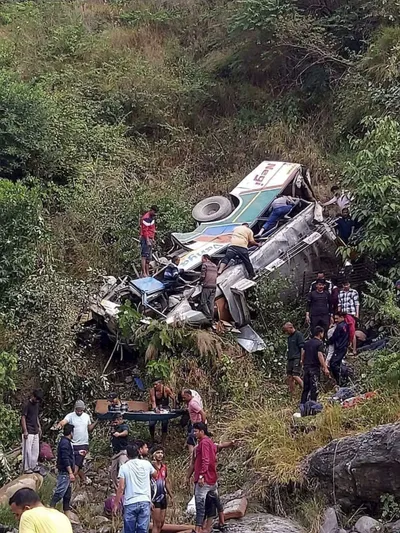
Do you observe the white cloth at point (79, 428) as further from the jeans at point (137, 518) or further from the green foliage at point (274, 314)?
the green foliage at point (274, 314)

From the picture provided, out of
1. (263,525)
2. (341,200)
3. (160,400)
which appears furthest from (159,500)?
(341,200)

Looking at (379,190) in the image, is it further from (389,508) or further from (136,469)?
(136,469)

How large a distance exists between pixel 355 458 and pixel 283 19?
1247cm

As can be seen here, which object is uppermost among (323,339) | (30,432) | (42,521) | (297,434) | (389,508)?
(42,521)

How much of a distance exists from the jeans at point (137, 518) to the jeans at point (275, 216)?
6.42m

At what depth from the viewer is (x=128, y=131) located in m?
18.3

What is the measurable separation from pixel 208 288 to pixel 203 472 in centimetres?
407

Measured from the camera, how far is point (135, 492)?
722cm

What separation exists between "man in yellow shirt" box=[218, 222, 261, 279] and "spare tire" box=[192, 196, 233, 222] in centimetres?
189

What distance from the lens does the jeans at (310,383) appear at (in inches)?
371

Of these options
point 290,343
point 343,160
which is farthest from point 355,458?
point 343,160

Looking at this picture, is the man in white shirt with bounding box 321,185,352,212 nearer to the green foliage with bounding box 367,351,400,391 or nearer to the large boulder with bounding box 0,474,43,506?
the green foliage with bounding box 367,351,400,391

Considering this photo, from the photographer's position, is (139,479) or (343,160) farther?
(343,160)

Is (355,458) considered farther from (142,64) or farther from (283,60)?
(142,64)
